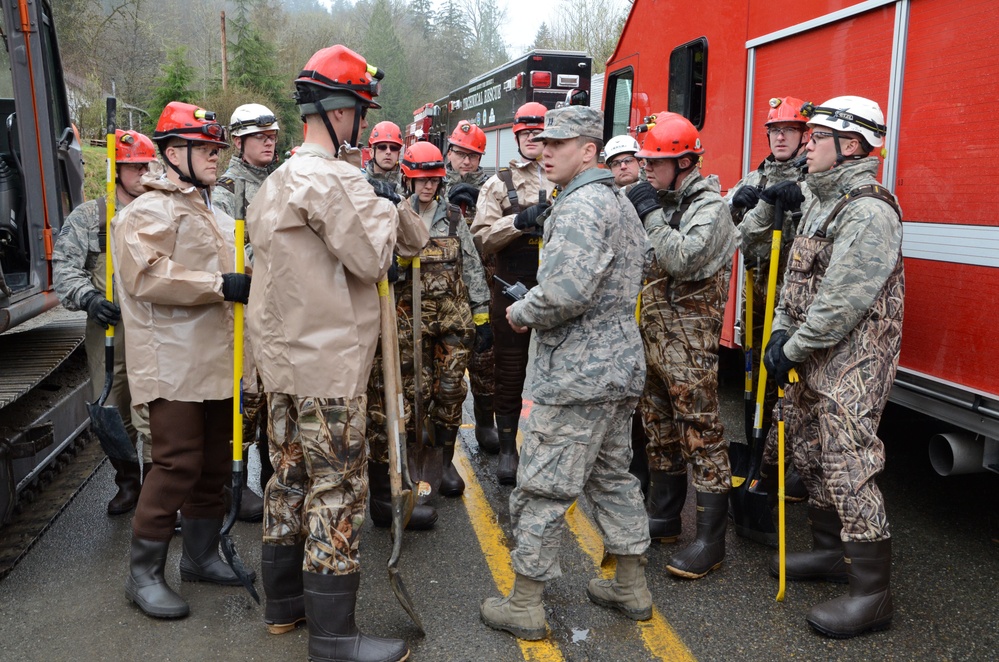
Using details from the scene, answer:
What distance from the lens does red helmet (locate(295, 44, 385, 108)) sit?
3191 mm

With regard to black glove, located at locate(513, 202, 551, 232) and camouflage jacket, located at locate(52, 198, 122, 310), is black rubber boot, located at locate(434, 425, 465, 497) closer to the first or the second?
black glove, located at locate(513, 202, 551, 232)

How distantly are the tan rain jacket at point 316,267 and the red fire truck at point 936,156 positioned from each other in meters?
2.80

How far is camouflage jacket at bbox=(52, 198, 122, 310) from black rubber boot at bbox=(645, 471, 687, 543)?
334 cm

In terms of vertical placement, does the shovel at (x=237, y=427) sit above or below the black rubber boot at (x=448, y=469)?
above

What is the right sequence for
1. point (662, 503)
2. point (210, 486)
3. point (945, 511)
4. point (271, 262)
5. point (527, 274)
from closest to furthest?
point (271, 262)
point (210, 486)
point (662, 503)
point (945, 511)
point (527, 274)

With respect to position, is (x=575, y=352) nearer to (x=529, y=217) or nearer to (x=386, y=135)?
(x=529, y=217)

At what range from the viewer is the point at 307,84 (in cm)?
320

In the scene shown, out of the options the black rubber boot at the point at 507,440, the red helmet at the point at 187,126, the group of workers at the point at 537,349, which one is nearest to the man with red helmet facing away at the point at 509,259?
the black rubber boot at the point at 507,440

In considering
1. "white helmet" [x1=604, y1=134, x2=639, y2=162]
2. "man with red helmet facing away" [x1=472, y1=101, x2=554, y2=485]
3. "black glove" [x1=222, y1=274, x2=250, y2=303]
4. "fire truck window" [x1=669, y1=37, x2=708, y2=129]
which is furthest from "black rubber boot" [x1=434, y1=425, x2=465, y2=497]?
"fire truck window" [x1=669, y1=37, x2=708, y2=129]

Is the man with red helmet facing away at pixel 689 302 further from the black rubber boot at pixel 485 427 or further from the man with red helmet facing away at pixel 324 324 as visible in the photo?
the black rubber boot at pixel 485 427

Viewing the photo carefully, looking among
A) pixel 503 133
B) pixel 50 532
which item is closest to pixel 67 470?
pixel 50 532

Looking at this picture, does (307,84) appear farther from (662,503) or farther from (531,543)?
(662,503)

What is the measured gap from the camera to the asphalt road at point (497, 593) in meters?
3.46

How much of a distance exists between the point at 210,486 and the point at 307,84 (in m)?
2.02
